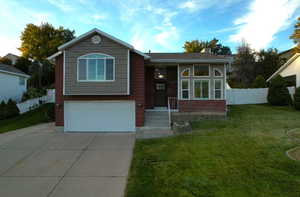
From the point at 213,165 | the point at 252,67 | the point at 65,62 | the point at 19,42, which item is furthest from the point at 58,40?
the point at 213,165

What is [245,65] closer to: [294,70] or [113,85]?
[294,70]

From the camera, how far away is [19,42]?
1206 inches

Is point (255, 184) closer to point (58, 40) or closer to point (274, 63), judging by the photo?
point (274, 63)

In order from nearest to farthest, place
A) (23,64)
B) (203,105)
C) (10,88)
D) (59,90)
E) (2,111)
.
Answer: (59,90), (203,105), (2,111), (10,88), (23,64)

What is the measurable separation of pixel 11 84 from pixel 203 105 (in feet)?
60.4

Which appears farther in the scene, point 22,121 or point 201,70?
point 22,121

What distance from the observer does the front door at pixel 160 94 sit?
42.7ft

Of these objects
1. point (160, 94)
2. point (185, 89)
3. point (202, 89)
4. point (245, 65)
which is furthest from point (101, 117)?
point (245, 65)

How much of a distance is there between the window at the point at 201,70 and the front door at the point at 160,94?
7.84 ft

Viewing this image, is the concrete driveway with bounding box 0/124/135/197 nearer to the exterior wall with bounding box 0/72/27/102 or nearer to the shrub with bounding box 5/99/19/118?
the shrub with bounding box 5/99/19/118

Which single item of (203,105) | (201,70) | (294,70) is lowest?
(203,105)

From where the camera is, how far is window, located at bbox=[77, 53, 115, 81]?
32.3 ft

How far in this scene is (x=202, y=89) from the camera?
11.6 metres

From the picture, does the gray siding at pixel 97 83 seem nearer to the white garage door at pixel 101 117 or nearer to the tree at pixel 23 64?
the white garage door at pixel 101 117
